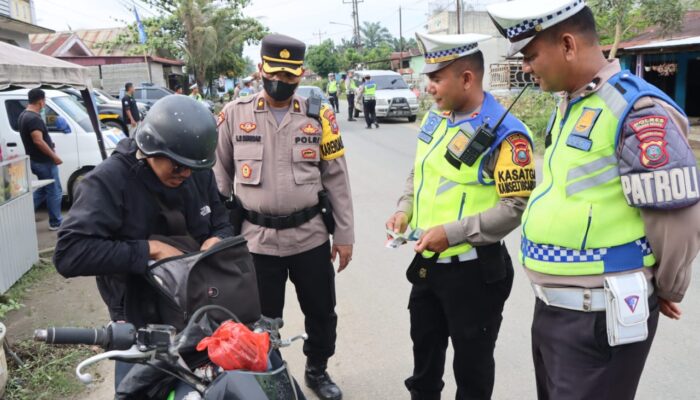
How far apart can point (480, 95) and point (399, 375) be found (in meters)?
1.92

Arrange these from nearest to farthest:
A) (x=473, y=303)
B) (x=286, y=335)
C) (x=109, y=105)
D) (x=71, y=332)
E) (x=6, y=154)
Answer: (x=71, y=332)
(x=473, y=303)
(x=286, y=335)
(x=6, y=154)
(x=109, y=105)

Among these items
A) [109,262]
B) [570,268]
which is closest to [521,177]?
[570,268]

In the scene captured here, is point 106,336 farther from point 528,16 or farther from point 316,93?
point 316,93

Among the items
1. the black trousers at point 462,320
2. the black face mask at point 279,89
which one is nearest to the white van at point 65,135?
the black face mask at point 279,89

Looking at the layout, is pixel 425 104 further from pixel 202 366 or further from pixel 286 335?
pixel 202 366

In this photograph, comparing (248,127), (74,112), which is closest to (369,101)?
(74,112)

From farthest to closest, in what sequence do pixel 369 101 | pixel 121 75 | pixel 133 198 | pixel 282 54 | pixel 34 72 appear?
pixel 121 75
pixel 369 101
pixel 34 72
pixel 282 54
pixel 133 198

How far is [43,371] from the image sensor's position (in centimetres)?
379

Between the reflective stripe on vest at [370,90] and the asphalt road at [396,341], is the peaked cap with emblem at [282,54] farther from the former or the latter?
the reflective stripe on vest at [370,90]

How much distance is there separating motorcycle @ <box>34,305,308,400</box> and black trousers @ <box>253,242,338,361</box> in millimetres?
1431

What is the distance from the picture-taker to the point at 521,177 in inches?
94.0

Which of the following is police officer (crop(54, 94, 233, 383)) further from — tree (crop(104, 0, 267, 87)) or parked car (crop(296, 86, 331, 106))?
tree (crop(104, 0, 267, 87))

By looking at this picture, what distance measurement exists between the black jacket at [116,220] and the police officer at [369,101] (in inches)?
623

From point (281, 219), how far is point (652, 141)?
192cm
